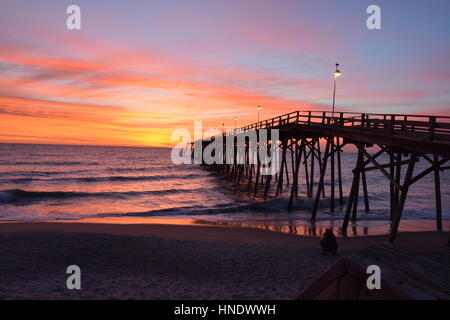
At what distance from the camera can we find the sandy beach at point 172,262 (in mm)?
8031

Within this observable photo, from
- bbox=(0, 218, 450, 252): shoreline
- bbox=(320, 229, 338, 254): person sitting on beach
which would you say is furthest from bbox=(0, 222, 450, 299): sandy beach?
bbox=(320, 229, 338, 254): person sitting on beach

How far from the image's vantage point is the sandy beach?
26.3 feet

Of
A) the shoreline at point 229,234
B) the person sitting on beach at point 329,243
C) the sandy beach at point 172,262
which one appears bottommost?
the shoreline at point 229,234

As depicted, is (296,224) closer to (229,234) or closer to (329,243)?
(229,234)

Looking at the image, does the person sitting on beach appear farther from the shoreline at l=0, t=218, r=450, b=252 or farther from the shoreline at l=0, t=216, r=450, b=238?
the shoreline at l=0, t=216, r=450, b=238

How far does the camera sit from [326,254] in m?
11.4

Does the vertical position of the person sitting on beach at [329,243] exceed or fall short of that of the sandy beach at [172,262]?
it exceeds it

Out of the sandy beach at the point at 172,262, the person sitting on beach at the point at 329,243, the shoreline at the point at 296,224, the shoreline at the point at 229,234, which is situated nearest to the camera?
the sandy beach at the point at 172,262

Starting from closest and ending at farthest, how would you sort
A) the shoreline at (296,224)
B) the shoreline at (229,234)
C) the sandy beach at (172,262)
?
the sandy beach at (172,262)
the shoreline at (229,234)
the shoreline at (296,224)

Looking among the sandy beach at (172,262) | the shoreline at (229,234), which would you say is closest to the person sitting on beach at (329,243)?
the sandy beach at (172,262)

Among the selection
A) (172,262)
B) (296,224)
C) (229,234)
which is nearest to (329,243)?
(172,262)

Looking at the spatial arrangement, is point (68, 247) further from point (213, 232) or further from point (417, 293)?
point (417, 293)

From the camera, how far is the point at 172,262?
10508mm

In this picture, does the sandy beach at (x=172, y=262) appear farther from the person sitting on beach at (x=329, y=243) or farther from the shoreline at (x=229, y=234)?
the person sitting on beach at (x=329, y=243)
